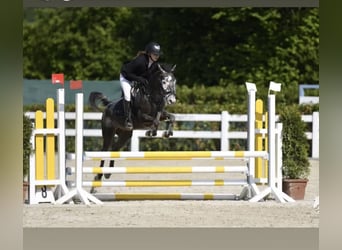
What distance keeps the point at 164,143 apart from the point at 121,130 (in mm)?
7956

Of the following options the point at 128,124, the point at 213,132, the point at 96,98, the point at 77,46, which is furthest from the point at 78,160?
the point at 77,46

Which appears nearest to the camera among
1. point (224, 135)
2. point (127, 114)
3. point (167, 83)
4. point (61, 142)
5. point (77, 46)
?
point (61, 142)

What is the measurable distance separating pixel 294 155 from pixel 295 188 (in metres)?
0.36

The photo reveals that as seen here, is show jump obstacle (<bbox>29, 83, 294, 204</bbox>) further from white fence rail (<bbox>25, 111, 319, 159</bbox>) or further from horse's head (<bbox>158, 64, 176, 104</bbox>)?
white fence rail (<bbox>25, 111, 319, 159</bbox>)

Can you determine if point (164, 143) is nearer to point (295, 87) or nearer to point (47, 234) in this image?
point (295, 87)

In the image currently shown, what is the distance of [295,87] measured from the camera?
22453 mm

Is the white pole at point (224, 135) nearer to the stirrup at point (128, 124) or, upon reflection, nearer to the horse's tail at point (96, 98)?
the horse's tail at point (96, 98)

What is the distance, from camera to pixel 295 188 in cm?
1089

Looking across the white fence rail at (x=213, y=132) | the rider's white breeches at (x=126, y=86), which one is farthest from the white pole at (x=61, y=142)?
the white fence rail at (x=213, y=132)

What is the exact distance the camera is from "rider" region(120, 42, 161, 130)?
10882 mm

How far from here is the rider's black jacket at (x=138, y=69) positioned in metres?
10.9

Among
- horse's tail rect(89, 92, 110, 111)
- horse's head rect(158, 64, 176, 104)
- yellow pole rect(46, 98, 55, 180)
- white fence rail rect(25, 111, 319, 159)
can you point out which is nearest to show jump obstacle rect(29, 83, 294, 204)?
yellow pole rect(46, 98, 55, 180)

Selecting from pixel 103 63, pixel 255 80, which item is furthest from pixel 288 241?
pixel 103 63

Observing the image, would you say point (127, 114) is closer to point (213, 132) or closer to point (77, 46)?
point (213, 132)
